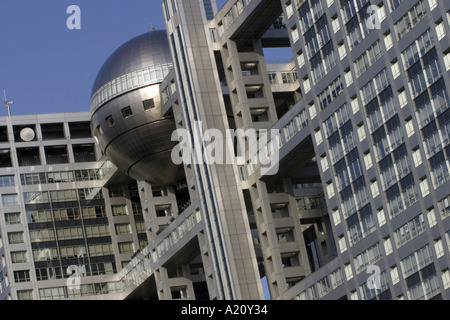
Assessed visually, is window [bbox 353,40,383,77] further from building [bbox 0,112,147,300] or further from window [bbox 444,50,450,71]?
building [bbox 0,112,147,300]

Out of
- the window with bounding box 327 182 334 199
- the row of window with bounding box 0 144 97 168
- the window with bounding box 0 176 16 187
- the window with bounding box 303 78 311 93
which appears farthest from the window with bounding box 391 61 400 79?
the window with bounding box 0 176 16 187

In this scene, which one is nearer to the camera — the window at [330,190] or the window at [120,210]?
the window at [330,190]

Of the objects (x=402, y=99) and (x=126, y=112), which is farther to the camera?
(x=126, y=112)

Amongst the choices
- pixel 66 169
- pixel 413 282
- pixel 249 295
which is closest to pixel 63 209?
pixel 66 169

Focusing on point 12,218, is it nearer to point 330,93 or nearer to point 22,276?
point 22,276

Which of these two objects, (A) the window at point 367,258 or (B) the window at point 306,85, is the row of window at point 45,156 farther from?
(A) the window at point 367,258

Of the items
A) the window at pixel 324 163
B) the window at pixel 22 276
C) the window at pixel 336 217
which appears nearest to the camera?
the window at pixel 336 217

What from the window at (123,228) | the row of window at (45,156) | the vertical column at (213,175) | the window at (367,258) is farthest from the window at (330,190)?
the row of window at (45,156)

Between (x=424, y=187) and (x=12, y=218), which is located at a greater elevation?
(x=12, y=218)

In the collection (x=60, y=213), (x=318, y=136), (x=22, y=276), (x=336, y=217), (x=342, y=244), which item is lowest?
(x=342, y=244)

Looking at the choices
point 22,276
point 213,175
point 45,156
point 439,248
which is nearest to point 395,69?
point 439,248

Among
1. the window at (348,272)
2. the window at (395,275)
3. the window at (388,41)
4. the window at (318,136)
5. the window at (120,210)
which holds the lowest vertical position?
the window at (395,275)

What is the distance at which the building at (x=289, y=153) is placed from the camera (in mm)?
63250

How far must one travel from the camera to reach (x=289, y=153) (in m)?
79.7
